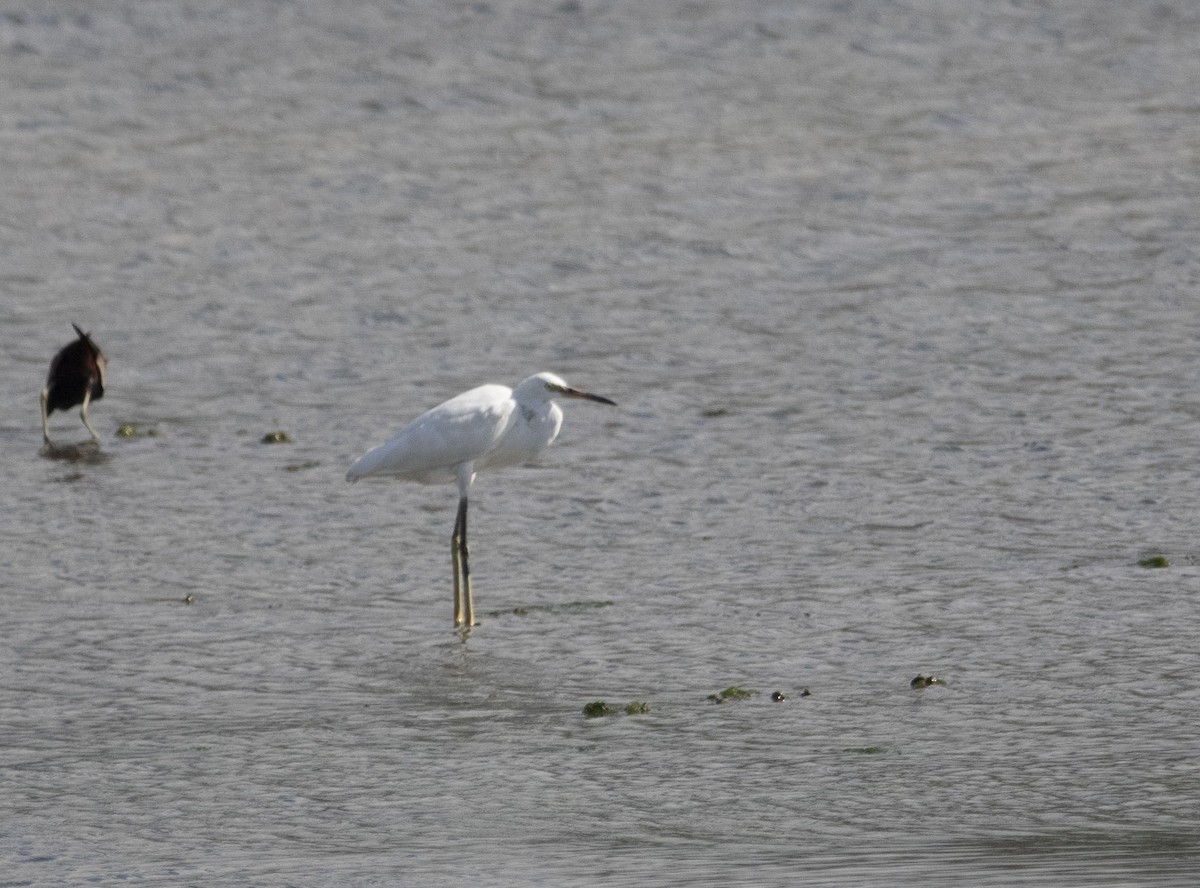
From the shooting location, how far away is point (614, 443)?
1223cm

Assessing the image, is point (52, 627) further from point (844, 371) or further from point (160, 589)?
point (844, 371)

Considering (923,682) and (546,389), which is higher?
(546,389)

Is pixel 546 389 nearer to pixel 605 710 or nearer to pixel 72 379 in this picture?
pixel 605 710

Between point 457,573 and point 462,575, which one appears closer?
point 457,573

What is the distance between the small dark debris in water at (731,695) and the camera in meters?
7.81

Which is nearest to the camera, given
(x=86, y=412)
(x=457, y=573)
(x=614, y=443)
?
(x=457, y=573)

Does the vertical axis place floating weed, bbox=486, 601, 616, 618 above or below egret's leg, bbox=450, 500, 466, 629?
below

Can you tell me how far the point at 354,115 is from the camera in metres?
20.4

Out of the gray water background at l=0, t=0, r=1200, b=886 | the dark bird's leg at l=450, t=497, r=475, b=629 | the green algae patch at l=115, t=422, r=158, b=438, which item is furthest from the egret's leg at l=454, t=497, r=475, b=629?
the green algae patch at l=115, t=422, r=158, b=438

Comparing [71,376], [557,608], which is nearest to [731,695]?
[557,608]

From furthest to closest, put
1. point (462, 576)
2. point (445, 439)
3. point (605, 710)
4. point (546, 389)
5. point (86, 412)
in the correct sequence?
point (86, 412)
point (546, 389)
point (445, 439)
point (462, 576)
point (605, 710)

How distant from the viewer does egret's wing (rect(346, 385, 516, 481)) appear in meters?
9.79

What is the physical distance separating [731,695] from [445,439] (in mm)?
2445

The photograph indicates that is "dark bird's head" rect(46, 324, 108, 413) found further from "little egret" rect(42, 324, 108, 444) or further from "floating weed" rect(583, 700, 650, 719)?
"floating weed" rect(583, 700, 650, 719)
